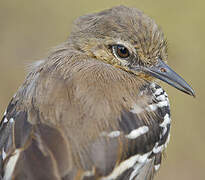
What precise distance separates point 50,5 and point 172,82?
6.54m

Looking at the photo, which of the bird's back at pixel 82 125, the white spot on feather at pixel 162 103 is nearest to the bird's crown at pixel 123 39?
the bird's back at pixel 82 125

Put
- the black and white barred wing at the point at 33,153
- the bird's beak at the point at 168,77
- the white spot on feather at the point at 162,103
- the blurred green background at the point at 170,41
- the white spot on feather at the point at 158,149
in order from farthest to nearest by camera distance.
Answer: the blurred green background at the point at 170,41, the bird's beak at the point at 168,77, the white spot on feather at the point at 162,103, the white spot on feather at the point at 158,149, the black and white barred wing at the point at 33,153

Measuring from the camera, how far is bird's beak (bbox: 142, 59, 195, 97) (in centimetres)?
462

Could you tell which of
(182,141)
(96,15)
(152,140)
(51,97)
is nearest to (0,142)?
(51,97)

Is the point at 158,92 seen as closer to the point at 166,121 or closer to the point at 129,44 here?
the point at 166,121

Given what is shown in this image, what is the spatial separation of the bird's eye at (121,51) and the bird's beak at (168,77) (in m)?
Result: 0.27

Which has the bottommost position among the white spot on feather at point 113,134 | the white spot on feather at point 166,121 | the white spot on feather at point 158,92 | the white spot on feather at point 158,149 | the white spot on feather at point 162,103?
the white spot on feather at point 158,149

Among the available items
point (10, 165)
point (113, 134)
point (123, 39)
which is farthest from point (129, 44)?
point (10, 165)

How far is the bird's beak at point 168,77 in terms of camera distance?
462 centimetres

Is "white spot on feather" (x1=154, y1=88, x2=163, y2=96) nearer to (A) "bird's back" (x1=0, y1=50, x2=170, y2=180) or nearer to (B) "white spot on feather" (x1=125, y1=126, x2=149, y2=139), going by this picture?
(A) "bird's back" (x1=0, y1=50, x2=170, y2=180)

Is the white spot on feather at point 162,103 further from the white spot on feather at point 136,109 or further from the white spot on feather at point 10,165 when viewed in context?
the white spot on feather at point 10,165

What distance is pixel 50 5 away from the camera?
10.5m

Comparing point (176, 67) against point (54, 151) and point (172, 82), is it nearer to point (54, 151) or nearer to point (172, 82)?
point (172, 82)

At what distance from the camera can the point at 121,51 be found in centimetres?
459
